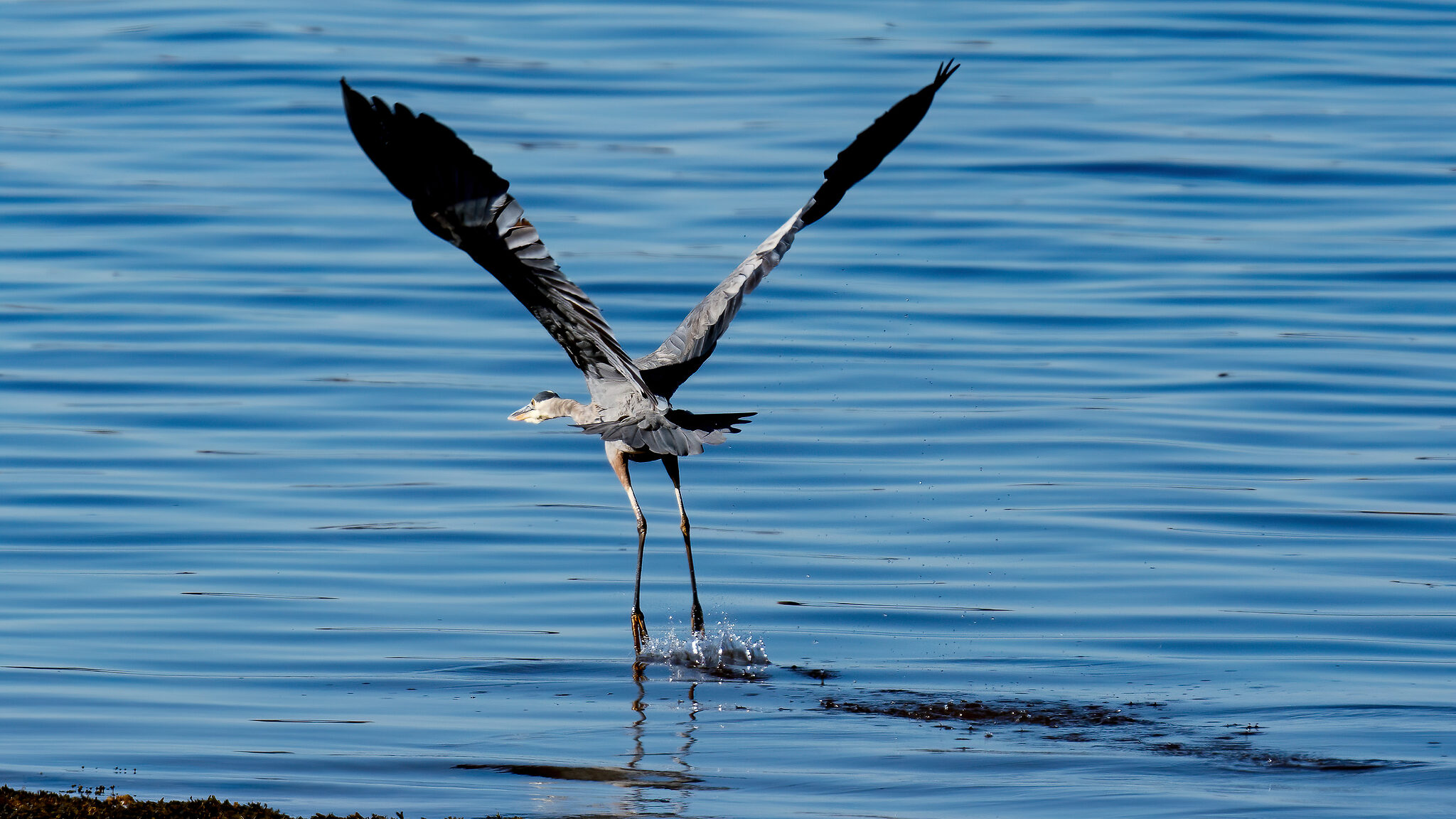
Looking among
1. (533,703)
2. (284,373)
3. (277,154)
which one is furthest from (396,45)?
(533,703)

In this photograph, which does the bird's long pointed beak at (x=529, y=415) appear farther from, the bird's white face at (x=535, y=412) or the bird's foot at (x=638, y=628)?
the bird's foot at (x=638, y=628)

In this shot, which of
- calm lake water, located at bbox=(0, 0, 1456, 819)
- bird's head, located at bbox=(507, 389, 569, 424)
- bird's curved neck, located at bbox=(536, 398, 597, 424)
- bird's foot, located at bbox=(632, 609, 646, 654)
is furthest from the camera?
bird's head, located at bbox=(507, 389, 569, 424)

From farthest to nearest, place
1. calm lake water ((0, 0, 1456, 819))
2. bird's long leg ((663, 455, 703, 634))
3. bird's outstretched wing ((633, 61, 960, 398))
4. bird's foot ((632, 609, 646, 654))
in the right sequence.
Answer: bird's long leg ((663, 455, 703, 634)) → bird's foot ((632, 609, 646, 654)) → bird's outstretched wing ((633, 61, 960, 398)) → calm lake water ((0, 0, 1456, 819))

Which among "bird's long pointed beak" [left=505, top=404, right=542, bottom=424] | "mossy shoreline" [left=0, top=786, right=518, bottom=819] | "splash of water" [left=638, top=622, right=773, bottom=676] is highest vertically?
"bird's long pointed beak" [left=505, top=404, right=542, bottom=424]

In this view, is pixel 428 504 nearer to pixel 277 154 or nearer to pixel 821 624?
pixel 821 624

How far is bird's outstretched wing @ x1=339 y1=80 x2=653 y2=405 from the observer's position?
24.5 ft

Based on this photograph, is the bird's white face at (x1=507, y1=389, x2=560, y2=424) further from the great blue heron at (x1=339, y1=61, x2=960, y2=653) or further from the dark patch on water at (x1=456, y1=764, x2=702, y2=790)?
the dark patch on water at (x1=456, y1=764, x2=702, y2=790)

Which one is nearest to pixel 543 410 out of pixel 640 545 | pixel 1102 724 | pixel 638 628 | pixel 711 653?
pixel 640 545

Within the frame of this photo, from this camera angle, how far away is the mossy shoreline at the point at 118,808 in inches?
222

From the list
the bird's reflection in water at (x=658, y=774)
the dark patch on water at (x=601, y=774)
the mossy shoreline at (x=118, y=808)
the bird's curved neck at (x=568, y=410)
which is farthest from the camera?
Result: the bird's curved neck at (x=568, y=410)

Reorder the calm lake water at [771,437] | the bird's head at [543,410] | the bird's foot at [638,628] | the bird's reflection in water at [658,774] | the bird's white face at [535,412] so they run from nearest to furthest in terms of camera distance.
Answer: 1. the bird's reflection in water at [658,774]
2. the calm lake water at [771,437]
3. the bird's foot at [638,628]
4. the bird's head at [543,410]
5. the bird's white face at [535,412]

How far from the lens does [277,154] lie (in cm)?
2328

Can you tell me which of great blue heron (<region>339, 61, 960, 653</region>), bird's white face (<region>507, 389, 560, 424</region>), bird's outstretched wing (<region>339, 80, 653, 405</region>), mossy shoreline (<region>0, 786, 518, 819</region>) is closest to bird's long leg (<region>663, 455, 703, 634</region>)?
great blue heron (<region>339, 61, 960, 653</region>)

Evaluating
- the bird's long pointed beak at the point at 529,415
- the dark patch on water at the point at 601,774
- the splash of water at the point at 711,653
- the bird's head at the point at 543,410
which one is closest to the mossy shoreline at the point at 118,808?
the dark patch on water at the point at 601,774
